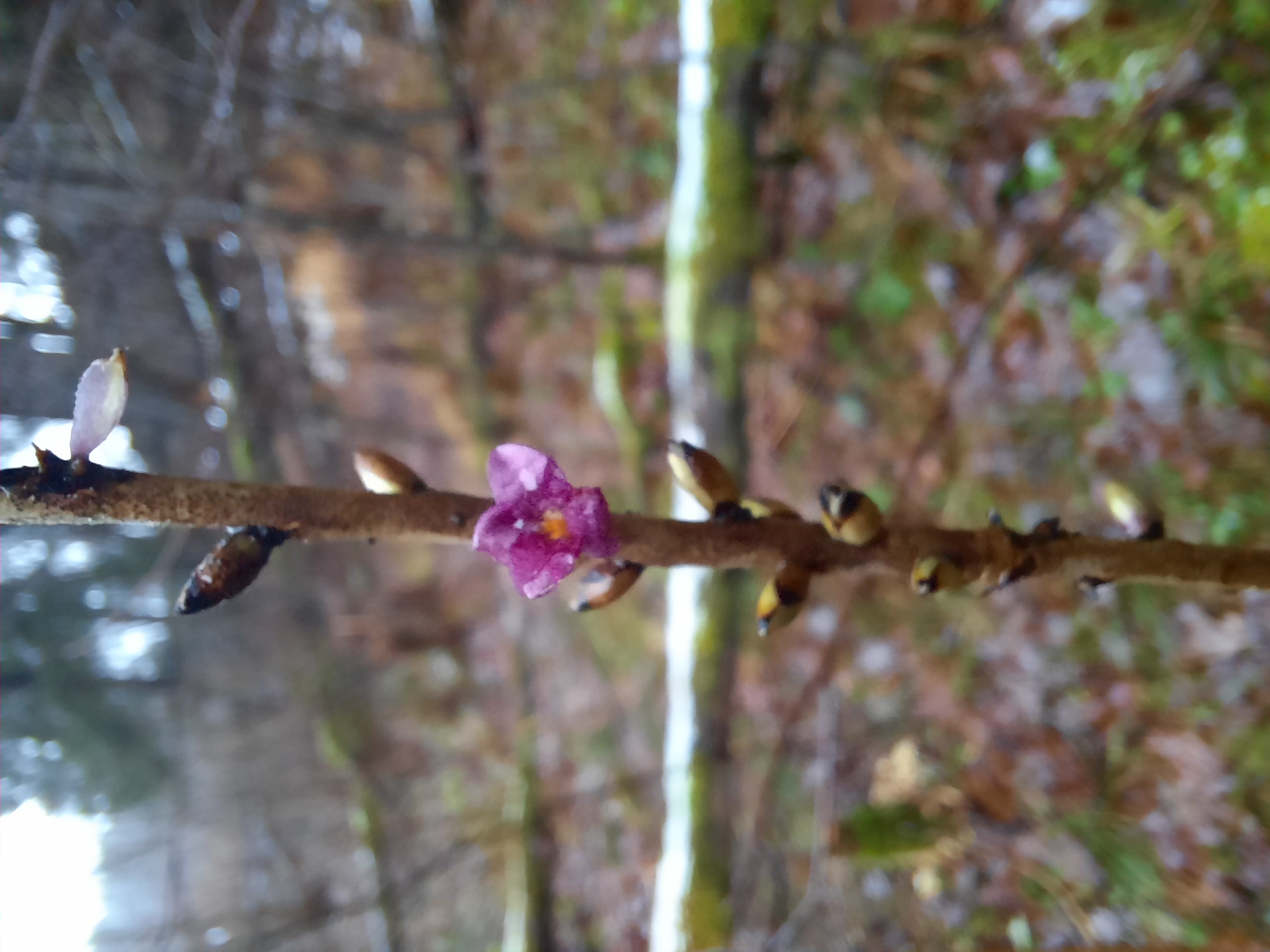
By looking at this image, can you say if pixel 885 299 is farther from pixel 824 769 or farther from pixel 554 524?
pixel 554 524

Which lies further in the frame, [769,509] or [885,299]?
[885,299]

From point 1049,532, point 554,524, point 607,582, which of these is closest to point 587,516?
point 554,524

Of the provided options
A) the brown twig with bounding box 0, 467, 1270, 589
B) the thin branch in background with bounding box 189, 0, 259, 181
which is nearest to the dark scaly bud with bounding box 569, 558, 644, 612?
the brown twig with bounding box 0, 467, 1270, 589

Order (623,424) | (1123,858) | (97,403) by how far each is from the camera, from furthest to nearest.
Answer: (623,424), (1123,858), (97,403)

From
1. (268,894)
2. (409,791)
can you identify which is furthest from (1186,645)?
(268,894)

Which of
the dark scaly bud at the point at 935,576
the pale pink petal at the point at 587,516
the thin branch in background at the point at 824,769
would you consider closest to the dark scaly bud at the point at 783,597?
the dark scaly bud at the point at 935,576

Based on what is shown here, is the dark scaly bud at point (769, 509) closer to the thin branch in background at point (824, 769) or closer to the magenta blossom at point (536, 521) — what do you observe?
the magenta blossom at point (536, 521)
